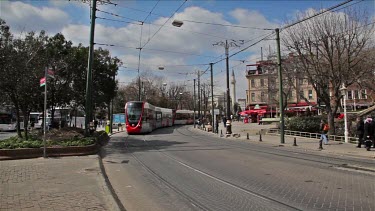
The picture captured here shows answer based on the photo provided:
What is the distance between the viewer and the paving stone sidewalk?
766cm

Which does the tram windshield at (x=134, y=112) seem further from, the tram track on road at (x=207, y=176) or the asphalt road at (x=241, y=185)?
the tram track on road at (x=207, y=176)

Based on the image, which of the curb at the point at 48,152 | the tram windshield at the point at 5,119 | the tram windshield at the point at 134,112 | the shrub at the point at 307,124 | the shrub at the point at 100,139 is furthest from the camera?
the tram windshield at the point at 5,119

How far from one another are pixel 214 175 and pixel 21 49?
13495mm

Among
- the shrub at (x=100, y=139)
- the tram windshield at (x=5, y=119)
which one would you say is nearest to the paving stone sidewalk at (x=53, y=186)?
the shrub at (x=100, y=139)

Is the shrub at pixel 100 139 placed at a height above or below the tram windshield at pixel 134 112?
below

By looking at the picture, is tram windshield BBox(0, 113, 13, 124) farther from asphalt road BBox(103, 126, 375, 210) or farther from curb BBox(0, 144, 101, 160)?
asphalt road BBox(103, 126, 375, 210)

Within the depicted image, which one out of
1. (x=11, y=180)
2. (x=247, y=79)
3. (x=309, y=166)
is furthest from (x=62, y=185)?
(x=247, y=79)

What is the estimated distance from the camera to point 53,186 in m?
9.65

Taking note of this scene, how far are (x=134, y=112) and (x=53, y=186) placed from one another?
→ 31.3m

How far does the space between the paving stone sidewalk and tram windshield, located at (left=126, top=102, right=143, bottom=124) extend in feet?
85.5

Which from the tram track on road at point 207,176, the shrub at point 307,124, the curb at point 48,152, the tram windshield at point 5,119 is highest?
the tram windshield at point 5,119

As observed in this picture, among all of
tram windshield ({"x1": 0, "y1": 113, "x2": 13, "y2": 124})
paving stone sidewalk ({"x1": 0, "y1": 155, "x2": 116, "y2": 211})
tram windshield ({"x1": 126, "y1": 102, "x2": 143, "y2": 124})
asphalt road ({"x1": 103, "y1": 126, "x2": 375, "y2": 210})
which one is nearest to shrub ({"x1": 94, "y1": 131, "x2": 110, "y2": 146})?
asphalt road ({"x1": 103, "y1": 126, "x2": 375, "y2": 210})

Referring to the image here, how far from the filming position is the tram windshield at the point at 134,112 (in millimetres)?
40688

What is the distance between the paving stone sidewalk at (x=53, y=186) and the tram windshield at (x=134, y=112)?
85.5 feet
